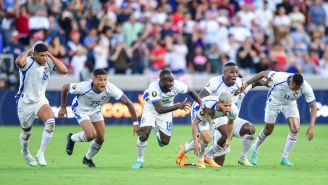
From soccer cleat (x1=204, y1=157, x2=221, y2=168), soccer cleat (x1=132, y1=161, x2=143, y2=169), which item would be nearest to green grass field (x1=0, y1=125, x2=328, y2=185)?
soccer cleat (x1=132, y1=161, x2=143, y2=169)

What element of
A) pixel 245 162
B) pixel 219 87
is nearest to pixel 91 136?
pixel 219 87

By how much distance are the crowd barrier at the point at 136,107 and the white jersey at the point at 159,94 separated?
11487 millimetres

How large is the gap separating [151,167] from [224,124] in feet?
5.63

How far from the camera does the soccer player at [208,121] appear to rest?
18781 millimetres

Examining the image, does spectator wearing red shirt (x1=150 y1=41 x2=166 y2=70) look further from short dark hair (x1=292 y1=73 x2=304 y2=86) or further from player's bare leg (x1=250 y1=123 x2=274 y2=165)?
short dark hair (x1=292 y1=73 x2=304 y2=86)

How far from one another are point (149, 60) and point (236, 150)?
952 centimetres

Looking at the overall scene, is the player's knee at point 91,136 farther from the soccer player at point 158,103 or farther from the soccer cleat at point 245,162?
the soccer cleat at point 245,162

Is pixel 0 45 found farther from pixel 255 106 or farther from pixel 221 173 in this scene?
pixel 221 173

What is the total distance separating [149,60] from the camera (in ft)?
111

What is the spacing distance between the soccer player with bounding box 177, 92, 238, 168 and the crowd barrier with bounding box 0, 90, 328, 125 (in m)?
11.9

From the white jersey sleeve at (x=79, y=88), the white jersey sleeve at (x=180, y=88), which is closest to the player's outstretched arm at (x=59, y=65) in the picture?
the white jersey sleeve at (x=79, y=88)

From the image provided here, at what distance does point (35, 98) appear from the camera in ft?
64.4

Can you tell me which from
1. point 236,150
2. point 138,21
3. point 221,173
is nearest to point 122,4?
point 138,21

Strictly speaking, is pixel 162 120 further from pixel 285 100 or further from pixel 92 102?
pixel 285 100
